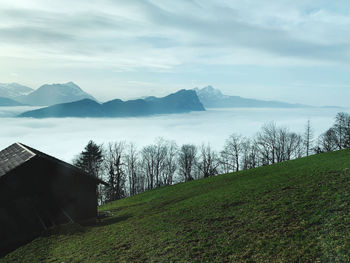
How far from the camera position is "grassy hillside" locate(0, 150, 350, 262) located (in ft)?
38.3

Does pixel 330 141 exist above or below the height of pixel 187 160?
above

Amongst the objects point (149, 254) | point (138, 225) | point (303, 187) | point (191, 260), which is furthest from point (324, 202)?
point (138, 225)

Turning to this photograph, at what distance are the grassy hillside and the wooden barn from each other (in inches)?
113

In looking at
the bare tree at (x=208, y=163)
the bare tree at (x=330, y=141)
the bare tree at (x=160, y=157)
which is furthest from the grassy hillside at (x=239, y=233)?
the bare tree at (x=160, y=157)

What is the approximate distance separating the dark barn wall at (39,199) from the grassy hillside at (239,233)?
276 centimetres

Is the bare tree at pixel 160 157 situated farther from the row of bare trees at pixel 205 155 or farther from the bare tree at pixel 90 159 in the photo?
the bare tree at pixel 90 159

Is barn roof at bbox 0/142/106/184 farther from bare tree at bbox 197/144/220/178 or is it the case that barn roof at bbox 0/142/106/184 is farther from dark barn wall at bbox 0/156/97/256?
bare tree at bbox 197/144/220/178

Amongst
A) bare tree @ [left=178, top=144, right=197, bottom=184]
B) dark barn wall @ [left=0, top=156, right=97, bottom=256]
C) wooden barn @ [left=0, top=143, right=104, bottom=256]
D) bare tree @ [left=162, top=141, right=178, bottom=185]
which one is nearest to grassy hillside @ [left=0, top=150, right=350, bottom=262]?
dark barn wall @ [left=0, top=156, right=97, bottom=256]

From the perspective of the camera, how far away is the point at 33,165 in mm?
26125

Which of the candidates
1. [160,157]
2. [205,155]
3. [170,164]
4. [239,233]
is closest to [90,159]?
[160,157]

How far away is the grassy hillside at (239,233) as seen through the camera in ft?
38.3

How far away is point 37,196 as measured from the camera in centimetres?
2595

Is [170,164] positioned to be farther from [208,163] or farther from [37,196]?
[37,196]

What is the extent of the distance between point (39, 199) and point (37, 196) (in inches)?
14.2
